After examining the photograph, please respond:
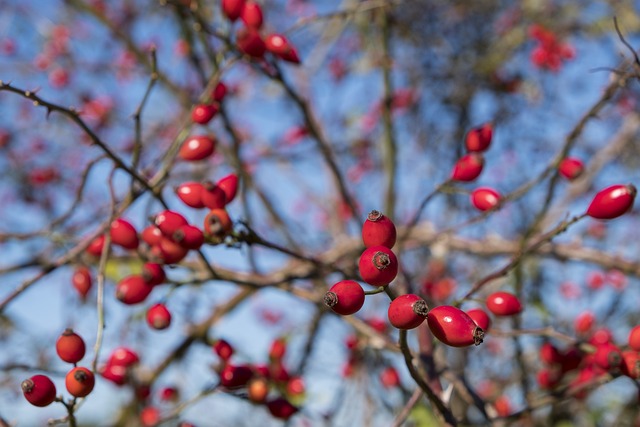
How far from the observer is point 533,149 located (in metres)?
4.84

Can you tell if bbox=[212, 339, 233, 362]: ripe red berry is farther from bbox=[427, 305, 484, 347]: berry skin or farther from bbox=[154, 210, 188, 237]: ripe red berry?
bbox=[427, 305, 484, 347]: berry skin

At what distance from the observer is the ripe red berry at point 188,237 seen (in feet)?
4.02

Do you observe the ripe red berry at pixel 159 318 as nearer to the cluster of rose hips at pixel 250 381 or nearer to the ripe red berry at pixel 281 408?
the cluster of rose hips at pixel 250 381

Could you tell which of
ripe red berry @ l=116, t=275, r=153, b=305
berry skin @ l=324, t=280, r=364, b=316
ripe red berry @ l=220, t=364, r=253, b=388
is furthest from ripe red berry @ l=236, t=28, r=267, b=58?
berry skin @ l=324, t=280, r=364, b=316

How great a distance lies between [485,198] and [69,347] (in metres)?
1.01

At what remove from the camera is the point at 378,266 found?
0.93m

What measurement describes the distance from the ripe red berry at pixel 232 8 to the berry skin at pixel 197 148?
1.42ft

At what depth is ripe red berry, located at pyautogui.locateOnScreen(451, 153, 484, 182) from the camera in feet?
5.26

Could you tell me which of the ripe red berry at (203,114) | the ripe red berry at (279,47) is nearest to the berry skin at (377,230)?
the ripe red berry at (203,114)

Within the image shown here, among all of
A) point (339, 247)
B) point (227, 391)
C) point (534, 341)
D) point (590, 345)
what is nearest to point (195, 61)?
point (339, 247)

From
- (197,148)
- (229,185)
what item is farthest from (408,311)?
(197,148)

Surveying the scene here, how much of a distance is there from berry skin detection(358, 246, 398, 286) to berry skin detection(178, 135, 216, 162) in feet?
2.32

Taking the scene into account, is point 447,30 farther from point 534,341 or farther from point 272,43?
point 272,43

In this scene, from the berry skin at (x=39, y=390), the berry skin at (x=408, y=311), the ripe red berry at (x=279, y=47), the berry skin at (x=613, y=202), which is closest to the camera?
the berry skin at (x=408, y=311)
